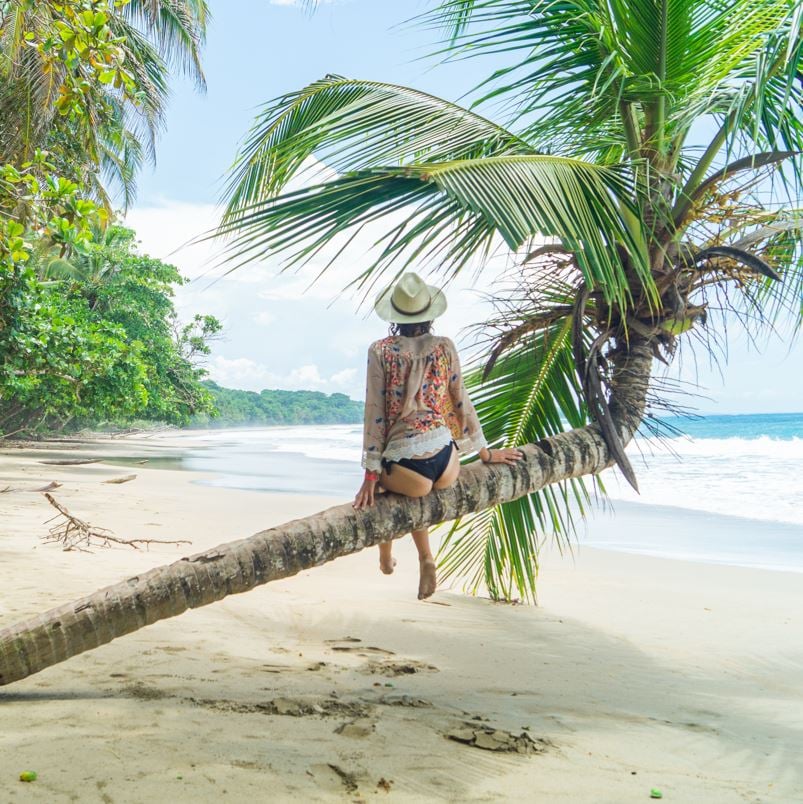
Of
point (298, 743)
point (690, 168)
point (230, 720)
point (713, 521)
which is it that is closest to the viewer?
point (298, 743)

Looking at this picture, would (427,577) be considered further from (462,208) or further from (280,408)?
(280,408)

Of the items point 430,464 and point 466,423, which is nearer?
point 430,464

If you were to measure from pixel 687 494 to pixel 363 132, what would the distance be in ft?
45.3

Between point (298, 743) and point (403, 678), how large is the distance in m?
1.12

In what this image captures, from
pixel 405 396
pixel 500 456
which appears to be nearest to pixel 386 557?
pixel 500 456

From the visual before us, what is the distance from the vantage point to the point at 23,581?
5.45m

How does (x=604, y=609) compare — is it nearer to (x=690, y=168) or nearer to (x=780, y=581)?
(x=780, y=581)

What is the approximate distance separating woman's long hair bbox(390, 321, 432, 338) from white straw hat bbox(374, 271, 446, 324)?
5 cm

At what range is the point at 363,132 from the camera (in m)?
3.61

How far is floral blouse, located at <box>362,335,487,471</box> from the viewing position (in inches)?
140

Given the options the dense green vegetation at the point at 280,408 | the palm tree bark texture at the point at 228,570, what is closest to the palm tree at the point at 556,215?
the palm tree bark texture at the point at 228,570

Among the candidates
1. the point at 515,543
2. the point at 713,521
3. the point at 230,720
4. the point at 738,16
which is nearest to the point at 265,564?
the point at 230,720

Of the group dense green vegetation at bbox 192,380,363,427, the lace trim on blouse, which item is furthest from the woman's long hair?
dense green vegetation at bbox 192,380,363,427

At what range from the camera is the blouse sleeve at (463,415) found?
12.3 feet
